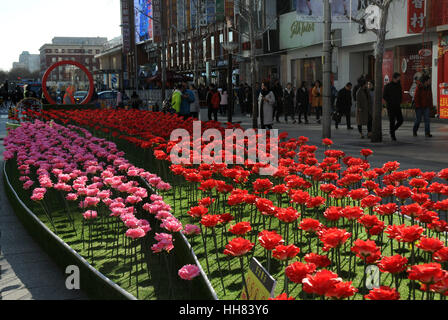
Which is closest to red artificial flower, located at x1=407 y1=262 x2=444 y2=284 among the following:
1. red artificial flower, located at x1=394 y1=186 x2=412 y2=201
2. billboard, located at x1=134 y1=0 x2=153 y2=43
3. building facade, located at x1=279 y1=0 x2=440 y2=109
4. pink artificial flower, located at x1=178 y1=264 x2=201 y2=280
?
pink artificial flower, located at x1=178 y1=264 x2=201 y2=280

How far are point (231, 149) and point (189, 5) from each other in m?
46.6

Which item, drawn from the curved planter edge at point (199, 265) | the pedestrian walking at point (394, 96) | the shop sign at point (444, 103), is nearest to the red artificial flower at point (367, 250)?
the curved planter edge at point (199, 265)

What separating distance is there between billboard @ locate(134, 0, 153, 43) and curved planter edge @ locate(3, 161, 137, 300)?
6467 centimetres

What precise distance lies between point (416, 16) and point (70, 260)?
2111 centimetres

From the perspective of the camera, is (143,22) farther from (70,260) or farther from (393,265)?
(393,265)

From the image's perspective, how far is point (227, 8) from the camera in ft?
138

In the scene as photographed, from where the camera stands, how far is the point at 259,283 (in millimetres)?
2920

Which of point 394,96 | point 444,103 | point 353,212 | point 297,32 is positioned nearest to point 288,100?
point 444,103

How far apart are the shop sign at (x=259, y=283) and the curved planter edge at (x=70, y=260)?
1.00 meters

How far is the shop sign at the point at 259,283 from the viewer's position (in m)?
2.76

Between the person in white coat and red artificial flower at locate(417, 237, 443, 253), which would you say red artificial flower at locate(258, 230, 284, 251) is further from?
the person in white coat

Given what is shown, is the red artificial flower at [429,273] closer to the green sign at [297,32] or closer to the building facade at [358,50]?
the building facade at [358,50]

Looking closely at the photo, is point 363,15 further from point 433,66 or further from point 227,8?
point 227,8
